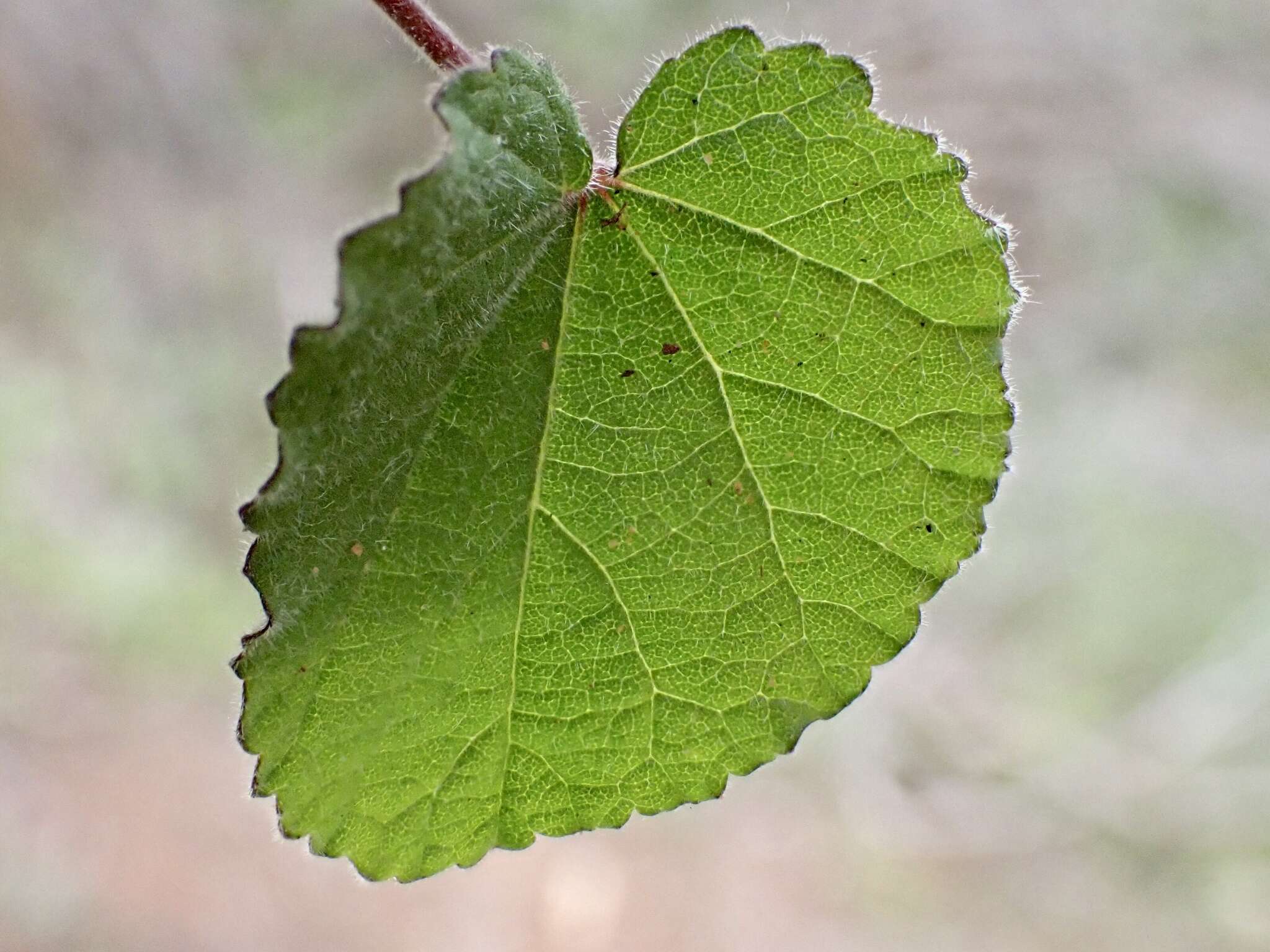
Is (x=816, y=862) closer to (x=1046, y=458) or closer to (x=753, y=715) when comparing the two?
(x=1046, y=458)

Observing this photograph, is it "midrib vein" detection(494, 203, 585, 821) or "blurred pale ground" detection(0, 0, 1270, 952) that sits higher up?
"blurred pale ground" detection(0, 0, 1270, 952)

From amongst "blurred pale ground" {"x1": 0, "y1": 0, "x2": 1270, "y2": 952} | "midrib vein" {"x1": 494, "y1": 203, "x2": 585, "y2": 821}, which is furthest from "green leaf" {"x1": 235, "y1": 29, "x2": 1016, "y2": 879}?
"blurred pale ground" {"x1": 0, "y1": 0, "x2": 1270, "y2": 952}

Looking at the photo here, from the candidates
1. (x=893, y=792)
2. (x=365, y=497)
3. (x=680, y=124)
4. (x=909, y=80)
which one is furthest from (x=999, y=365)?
(x=893, y=792)

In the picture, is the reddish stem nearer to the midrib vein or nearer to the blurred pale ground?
the midrib vein

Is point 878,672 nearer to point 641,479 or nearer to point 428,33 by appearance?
point 641,479

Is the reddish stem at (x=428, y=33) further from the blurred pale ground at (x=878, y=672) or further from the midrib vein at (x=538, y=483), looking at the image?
the blurred pale ground at (x=878, y=672)
